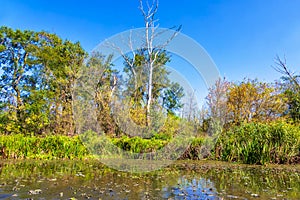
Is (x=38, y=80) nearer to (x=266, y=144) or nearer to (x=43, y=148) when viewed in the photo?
(x=43, y=148)

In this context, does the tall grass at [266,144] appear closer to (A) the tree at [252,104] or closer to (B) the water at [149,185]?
(B) the water at [149,185]

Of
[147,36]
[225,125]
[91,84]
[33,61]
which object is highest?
[147,36]

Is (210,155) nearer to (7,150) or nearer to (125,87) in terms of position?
(125,87)

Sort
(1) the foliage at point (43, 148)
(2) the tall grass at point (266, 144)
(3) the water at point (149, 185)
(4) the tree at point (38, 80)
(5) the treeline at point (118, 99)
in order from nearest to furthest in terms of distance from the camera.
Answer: (3) the water at point (149, 185), (2) the tall grass at point (266, 144), (1) the foliage at point (43, 148), (5) the treeline at point (118, 99), (4) the tree at point (38, 80)

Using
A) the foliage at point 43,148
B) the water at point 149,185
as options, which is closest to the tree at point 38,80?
the foliage at point 43,148

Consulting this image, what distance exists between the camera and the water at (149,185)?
4742 millimetres

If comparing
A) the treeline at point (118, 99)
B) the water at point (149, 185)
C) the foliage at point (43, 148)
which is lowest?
the water at point (149, 185)

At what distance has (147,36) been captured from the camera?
711 inches

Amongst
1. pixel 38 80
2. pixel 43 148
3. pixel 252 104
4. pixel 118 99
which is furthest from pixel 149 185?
pixel 38 80

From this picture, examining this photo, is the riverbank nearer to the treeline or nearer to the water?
the treeline

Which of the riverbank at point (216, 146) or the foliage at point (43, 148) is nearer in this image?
the riverbank at point (216, 146)

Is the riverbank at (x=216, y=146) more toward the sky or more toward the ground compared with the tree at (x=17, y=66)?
more toward the ground

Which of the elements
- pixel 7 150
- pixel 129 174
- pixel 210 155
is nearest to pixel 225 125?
pixel 210 155

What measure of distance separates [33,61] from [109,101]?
252 inches
